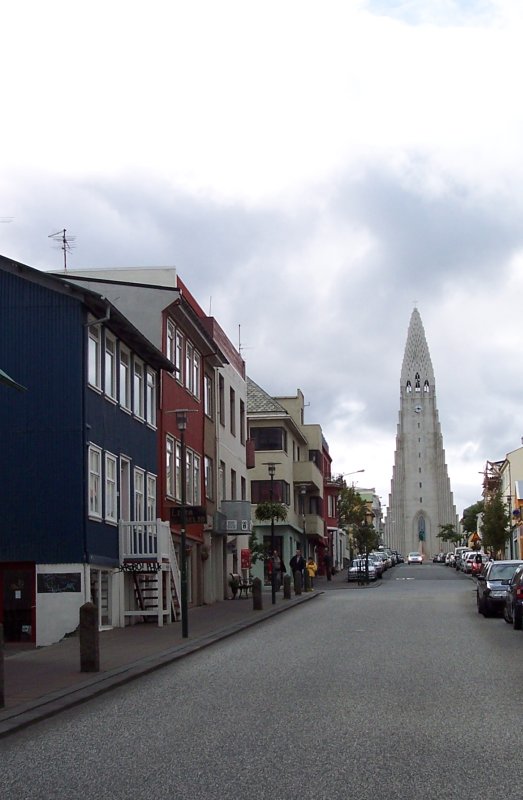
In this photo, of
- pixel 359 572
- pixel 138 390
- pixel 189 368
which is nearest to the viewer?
pixel 138 390

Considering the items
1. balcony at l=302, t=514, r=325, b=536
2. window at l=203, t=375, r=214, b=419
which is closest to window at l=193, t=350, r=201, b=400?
window at l=203, t=375, r=214, b=419

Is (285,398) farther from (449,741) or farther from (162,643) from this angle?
(449,741)

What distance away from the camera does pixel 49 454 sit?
2736 cm

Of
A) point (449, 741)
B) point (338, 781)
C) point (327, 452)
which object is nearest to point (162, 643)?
point (449, 741)

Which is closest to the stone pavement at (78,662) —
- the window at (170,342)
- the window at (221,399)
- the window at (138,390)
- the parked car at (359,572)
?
the window at (138,390)

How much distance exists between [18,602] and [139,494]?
725 centimetres

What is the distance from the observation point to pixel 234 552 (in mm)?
51469

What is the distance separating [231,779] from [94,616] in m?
8.63

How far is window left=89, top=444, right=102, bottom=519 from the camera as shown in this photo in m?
28.1

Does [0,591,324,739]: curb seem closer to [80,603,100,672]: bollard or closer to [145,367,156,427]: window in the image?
[80,603,100,672]: bollard

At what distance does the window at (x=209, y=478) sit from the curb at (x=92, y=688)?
1777 centimetres

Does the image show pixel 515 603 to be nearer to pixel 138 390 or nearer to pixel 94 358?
pixel 94 358

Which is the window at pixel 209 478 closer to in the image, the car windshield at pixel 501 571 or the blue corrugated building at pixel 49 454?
the car windshield at pixel 501 571

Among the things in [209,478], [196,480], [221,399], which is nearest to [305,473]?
[221,399]
